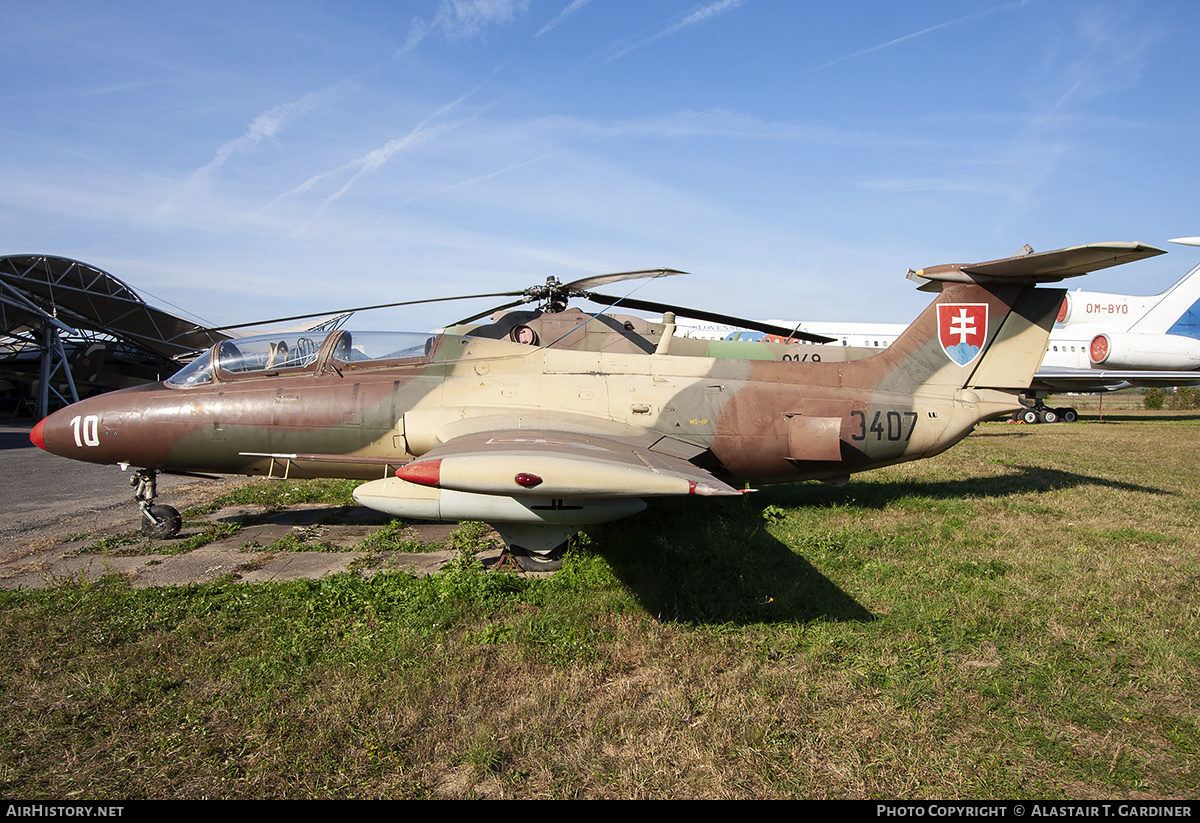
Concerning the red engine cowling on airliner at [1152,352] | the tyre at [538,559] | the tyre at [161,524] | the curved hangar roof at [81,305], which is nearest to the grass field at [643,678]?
the tyre at [538,559]

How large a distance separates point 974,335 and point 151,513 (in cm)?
1110

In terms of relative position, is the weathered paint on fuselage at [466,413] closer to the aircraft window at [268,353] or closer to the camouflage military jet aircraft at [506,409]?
the camouflage military jet aircraft at [506,409]

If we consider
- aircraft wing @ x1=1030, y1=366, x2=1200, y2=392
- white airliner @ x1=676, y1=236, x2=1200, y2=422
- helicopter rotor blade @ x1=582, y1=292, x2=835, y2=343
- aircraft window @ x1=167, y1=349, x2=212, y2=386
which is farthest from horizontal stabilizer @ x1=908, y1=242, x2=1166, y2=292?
aircraft wing @ x1=1030, y1=366, x2=1200, y2=392

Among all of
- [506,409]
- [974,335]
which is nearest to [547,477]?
[506,409]

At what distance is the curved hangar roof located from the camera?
24844mm

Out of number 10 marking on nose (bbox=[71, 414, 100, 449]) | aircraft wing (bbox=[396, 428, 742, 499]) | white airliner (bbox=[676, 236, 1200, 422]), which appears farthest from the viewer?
white airliner (bbox=[676, 236, 1200, 422])

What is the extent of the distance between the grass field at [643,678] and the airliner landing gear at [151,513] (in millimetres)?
2118

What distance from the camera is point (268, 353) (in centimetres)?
736

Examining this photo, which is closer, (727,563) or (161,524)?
(727,563)

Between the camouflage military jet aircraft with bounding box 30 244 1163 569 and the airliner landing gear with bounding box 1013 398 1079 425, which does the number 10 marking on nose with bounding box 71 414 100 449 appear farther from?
the airliner landing gear with bounding box 1013 398 1079 425

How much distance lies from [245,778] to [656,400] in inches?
202

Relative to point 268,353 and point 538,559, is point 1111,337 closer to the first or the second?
point 538,559

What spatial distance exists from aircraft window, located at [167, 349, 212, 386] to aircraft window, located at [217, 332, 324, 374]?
164mm

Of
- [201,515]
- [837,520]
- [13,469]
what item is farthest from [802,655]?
[13,469]
